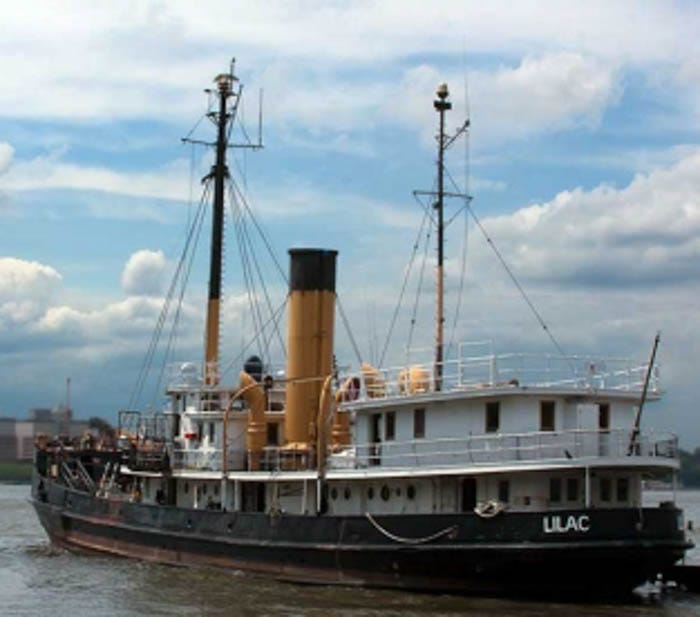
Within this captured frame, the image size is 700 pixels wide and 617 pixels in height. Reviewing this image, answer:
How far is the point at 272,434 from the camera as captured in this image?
35.6 metres

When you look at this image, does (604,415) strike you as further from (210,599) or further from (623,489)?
(210,599)

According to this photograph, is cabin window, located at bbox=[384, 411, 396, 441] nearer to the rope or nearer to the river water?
the rope

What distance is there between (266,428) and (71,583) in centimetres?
622

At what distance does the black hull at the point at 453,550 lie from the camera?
87.9 ft

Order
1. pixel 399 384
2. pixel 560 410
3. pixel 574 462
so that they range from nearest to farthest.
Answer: pixel 574 462, pixel 560 410, pixel 399 384

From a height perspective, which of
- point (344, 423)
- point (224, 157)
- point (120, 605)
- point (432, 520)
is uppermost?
point (224, 157)

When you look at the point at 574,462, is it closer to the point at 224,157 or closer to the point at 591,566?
the point at 591,566

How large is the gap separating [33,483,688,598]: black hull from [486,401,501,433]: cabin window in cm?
223

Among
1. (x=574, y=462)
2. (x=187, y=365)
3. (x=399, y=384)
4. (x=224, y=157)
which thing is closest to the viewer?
(x=574, y=462)

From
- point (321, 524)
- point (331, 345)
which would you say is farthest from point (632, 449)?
point (331, 345)

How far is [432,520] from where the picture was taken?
→ 28156 mm

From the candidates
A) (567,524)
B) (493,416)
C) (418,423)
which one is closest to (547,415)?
(493,416)

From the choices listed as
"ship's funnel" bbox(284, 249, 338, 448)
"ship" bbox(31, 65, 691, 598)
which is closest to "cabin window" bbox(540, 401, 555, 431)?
"ship" bbox(31, 65, 691, 598)

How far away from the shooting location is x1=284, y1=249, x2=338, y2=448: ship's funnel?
34.3 m
